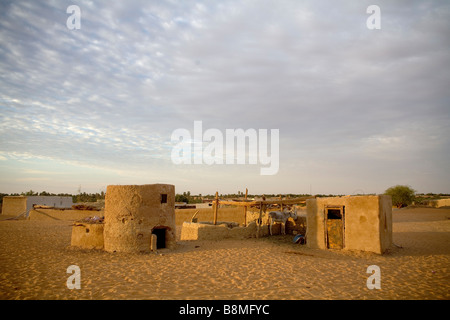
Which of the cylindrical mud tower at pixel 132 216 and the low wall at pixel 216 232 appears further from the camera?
the low wall at pixel 216 232

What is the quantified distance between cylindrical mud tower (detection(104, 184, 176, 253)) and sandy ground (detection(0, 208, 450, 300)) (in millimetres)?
550

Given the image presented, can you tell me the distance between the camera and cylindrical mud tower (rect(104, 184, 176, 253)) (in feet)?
39.3

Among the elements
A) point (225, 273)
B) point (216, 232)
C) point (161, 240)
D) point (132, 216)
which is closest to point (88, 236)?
point (132, 216)

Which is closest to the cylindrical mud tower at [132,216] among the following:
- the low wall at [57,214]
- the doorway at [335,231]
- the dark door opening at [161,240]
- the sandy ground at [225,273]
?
the sandy ground at [225,273]

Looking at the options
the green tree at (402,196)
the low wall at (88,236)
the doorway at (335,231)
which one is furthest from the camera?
the green tree at (402,196)

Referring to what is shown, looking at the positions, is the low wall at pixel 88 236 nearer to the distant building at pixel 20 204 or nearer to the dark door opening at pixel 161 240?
the dark door opening at pixel 161 240

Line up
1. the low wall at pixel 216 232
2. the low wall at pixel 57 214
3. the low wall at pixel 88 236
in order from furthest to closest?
A: the low wall at pixel 57 214, the low wall at pixel 216 232, the low wall at pixel 88 236

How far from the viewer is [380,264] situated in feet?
33.6

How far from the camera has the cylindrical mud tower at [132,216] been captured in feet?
39.3

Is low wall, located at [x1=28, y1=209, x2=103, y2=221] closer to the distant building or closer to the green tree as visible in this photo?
the distant building

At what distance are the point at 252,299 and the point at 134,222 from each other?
22.9 ft

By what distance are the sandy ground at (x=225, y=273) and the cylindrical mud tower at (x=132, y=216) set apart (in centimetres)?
55
